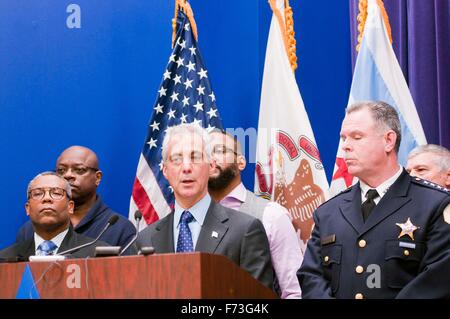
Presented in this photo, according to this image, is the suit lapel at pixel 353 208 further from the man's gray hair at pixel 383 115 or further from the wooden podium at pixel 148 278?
the wooden podium at pixel 148 278

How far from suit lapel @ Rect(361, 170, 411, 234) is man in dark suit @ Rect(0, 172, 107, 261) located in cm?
135

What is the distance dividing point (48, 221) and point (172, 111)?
4.57ft

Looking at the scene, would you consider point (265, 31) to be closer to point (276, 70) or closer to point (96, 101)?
point (276, 70)


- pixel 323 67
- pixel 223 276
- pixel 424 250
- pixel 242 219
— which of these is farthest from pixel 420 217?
pixel 323 67

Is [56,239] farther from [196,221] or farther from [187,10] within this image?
[187,10]

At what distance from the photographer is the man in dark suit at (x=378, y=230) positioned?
3070mm

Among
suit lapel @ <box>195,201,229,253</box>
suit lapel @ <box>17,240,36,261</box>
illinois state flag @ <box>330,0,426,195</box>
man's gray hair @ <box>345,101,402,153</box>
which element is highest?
illinois state flag @ <box>330,0,426,195</box>

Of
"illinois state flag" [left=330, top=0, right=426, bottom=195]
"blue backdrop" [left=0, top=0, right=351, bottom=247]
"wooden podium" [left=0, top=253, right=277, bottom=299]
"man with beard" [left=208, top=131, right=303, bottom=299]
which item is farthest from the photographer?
"blue backdrop" [left=0, top=0, right=351, bottom=247]

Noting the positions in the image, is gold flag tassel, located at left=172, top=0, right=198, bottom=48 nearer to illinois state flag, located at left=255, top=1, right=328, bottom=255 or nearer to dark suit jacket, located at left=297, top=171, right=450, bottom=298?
illinois state flag, located at left=255, top=1, right=328, bottom=255

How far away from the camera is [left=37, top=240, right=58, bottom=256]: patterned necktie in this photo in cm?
398

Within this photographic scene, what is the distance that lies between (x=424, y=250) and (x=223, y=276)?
96 cm

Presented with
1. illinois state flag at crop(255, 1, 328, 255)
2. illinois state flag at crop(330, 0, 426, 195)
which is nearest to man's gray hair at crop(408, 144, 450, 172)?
illinois state flag at crop(330, 0, 426, 195)

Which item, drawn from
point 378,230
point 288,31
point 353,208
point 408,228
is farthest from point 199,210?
point 288,31

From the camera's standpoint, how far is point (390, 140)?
334 cm
